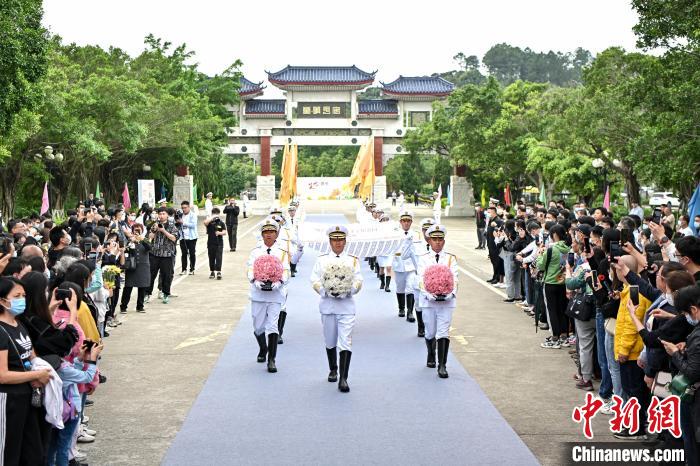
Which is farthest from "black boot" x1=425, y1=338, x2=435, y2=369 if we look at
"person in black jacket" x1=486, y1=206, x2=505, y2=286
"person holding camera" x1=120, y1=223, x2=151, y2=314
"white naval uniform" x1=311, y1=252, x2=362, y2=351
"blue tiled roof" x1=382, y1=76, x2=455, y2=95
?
"blue tiled roof" x1=382, y1=76, x2=455, y2=95

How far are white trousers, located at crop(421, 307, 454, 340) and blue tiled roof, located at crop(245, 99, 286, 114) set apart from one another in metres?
53.5

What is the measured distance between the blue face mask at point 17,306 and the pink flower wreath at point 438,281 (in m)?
5.01

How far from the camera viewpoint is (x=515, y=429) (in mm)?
7363

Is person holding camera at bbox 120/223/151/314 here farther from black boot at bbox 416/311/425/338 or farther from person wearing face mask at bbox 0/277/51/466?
person wearing face mask at bbox 0/277/51/466

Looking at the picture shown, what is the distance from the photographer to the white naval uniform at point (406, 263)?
12.6 m

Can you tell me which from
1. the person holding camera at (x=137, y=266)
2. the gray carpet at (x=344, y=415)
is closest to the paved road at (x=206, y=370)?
the gray carpet at (x=344, y=415)

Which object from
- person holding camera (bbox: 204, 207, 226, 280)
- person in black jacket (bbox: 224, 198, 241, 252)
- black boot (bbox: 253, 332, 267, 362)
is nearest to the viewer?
black boot (bbox: 253, 332, 267, 362)

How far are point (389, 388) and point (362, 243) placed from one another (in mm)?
4377

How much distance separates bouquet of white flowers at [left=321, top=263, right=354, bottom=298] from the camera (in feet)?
29.4

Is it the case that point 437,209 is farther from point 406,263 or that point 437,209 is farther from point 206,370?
point 206,370

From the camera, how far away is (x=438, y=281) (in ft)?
30.5

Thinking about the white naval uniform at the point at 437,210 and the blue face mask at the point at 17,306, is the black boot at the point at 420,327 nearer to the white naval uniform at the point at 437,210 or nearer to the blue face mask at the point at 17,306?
the white naval uniform at the point at 437,210

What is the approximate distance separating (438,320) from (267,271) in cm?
212

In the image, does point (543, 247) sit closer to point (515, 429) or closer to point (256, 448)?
point (515, 429)
